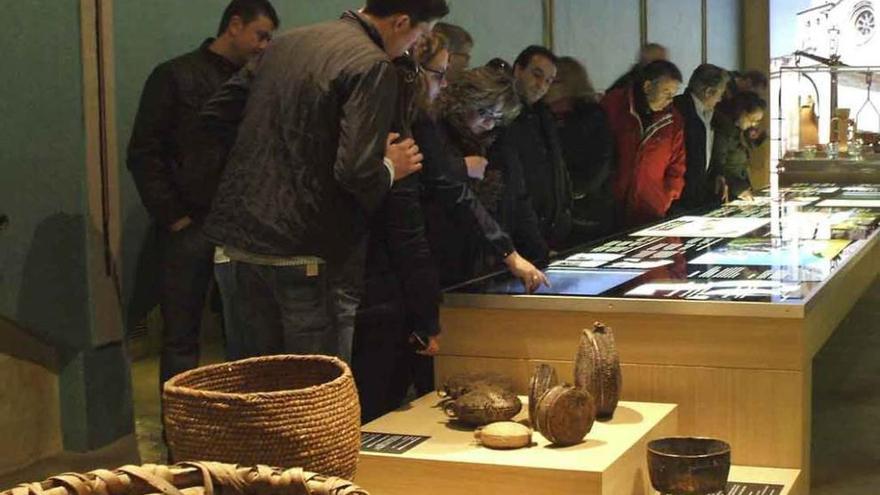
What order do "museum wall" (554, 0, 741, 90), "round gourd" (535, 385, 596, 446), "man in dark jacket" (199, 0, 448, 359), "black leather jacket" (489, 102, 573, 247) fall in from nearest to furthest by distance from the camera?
"round gourd" (535, 385, 596, 446) → "man in dark jacket" (199, 0, 448, 359) → "black leather jacket" (489, 102, 573, 247) → "museum wall" (554, 0, 741, 90)

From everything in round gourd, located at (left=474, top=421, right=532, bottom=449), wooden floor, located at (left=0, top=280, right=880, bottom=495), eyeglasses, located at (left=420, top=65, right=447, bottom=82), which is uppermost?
eyeglasses, located at (left=420, top=65, right=447, bottom=82)

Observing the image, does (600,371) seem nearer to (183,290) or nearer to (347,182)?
(347,182)

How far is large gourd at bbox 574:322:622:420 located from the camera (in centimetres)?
264

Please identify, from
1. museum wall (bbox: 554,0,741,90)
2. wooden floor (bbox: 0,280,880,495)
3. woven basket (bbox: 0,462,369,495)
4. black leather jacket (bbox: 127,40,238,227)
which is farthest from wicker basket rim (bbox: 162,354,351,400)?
museum wall (bbox: 554,0,741,90)

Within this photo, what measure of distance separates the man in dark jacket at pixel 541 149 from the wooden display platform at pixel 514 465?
68.0 inches

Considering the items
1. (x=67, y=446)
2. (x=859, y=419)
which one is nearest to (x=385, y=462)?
(x=67, y=446)

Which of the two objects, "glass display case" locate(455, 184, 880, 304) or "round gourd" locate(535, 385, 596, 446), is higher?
"glass display case" locate(455, 184, 880, 304)

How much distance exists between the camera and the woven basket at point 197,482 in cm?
146

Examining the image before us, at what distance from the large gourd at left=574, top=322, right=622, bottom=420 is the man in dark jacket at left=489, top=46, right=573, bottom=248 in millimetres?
1614

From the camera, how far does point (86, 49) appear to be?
3.70 meters

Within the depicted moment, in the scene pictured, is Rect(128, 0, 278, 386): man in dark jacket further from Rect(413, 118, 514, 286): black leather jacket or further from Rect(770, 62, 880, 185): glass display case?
Rect(770, 62, 880, 185): glass display case

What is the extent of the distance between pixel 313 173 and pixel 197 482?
3.63 feet

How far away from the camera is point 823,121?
9875 mm

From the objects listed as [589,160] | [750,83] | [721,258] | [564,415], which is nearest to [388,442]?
[564,415]
